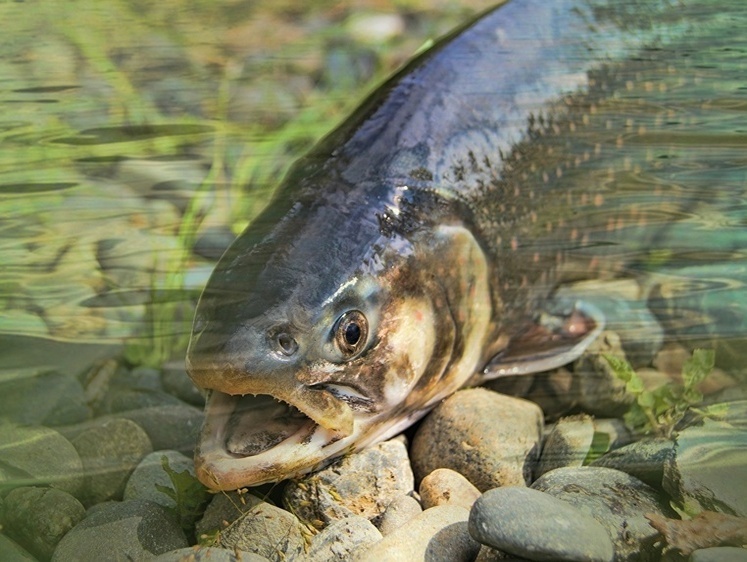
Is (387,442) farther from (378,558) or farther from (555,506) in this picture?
(555,506)

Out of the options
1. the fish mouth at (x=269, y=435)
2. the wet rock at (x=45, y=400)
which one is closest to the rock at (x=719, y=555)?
the fish mouth at (x=269, y=435)

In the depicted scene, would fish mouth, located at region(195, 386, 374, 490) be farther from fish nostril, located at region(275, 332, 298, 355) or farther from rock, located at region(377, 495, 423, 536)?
rock, located at region(377, 495, 423, 536)

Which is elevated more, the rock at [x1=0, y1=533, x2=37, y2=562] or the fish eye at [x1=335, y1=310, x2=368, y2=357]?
the fish eye at [x1=335, y1=310, x2=368, y2=357]

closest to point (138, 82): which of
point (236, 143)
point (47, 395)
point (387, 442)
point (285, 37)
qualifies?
point (236, 143)

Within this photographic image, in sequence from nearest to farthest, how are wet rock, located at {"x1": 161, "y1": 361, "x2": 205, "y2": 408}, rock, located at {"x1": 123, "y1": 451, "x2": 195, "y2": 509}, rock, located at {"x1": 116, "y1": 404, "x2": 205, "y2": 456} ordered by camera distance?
rock, located at {"x1": 123, "y1": 451, "x2": 195, "y2": 509} → rock, located at {"x1": 116, "y1": 404, "x2": 205, "y2": 456} → wet rock, located at {"x1": 161, "y1": 361, "x2": 205, "y2": 408}

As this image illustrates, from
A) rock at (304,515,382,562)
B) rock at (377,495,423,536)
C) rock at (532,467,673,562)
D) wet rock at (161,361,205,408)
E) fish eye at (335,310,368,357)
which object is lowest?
wet rock at (161,361,205,408)

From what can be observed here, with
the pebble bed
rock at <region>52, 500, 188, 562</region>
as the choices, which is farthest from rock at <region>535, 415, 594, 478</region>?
rock at <region>52, 500, 188, 562</region>

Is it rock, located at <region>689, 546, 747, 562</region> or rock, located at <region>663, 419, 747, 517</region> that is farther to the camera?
rock, located at <region>663, 419, 747, 517</region>
